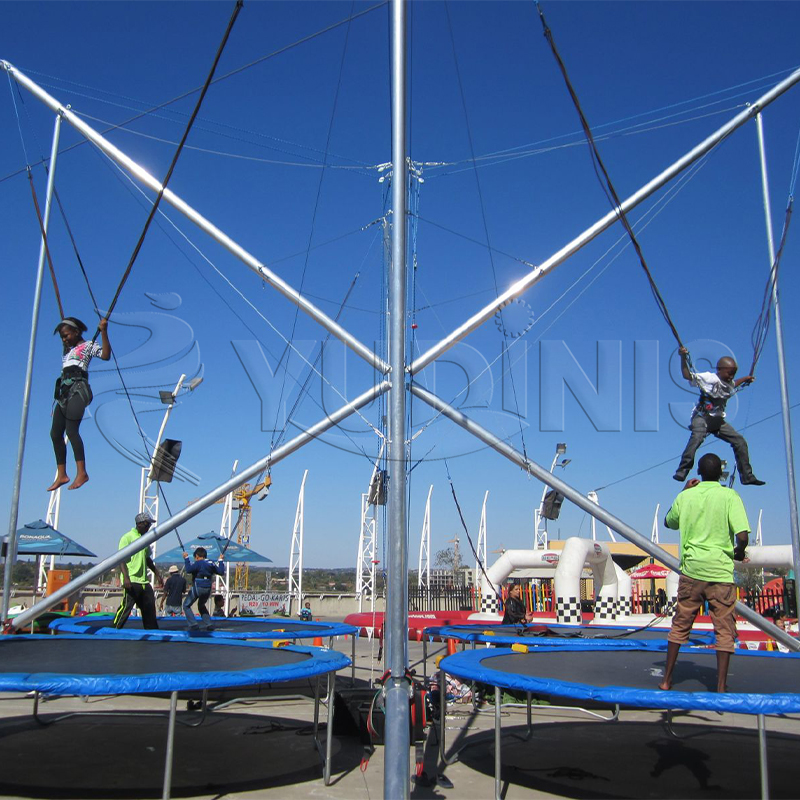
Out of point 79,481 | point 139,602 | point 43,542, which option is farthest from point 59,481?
point 43,542

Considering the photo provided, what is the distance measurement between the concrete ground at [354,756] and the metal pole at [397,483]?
0.60m

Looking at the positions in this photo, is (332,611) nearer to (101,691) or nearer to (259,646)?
(259,646)

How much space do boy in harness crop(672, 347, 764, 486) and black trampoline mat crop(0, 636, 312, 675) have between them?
8.17 ft

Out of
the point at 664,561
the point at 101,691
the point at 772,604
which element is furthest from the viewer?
the point at 772,604

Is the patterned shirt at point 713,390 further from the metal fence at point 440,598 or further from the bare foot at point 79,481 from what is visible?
the metal fence at point 440,598

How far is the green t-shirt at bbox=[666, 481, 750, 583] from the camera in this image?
120 inches

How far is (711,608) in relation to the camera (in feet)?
10.2

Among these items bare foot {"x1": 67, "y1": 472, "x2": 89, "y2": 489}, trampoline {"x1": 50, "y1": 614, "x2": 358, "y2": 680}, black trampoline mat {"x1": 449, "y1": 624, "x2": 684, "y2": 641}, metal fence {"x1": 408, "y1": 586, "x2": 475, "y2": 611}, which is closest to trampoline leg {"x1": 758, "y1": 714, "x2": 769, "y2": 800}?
trampoline {"x1": 50, "y1": 614, "x2": 358, "y2": 680}

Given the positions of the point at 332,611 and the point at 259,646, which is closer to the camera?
the point at 259,646

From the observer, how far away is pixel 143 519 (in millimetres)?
4984

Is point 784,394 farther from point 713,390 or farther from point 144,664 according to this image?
point 144,664

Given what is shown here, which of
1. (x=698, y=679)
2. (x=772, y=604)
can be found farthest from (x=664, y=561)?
(x=772, y=604)

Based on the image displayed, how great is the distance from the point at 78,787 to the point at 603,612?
8.89m

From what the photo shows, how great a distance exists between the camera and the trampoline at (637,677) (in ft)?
8.89
